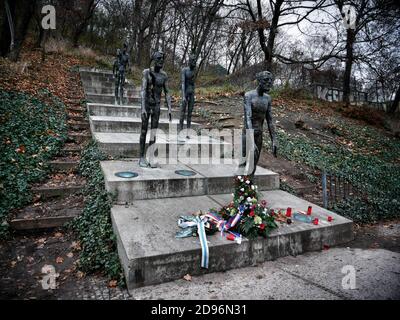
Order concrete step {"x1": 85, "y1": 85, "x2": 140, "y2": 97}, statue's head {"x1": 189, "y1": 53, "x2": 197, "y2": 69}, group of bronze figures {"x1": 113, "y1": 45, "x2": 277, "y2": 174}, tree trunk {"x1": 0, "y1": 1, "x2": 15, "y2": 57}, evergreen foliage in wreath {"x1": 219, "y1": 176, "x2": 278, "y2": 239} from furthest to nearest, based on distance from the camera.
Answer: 1. tree trunk {"x1": 0, "y1": 1, "x2": 15, "y2": 57}
2. concrete step {"x1": 85, "y1": 85, "x2": 140, "y2": 97}
3. statue's head {"x1": 189, "y1": 53, "x2": 197, "y2": 69}
4. group of bronze figures {"x1": 113, "y1": 45, "x2": 277, "y2": 174}
5. evergreen foliage in wreath {"x1": 219, "y1": 176, "x2": 278, "y2": 239}

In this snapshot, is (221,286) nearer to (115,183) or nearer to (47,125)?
(115,183)

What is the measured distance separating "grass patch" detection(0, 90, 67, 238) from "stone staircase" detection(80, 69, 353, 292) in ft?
3.72

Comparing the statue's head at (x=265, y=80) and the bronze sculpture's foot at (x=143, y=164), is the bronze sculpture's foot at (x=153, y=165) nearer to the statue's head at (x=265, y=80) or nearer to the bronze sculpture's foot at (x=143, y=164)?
the bronze sculpture's foot at (x=143, y=164)

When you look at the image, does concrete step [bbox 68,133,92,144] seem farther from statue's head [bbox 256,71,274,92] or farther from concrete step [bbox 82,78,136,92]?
concrete step [bbox 82,78,136,92]

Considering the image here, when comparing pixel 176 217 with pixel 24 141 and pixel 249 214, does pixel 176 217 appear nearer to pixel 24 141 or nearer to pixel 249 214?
pixel 249 214

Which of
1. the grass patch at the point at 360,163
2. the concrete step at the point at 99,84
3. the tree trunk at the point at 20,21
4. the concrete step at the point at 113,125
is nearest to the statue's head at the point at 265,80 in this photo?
the grass patch at the point at 360,163

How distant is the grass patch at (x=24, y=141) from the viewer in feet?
15.4

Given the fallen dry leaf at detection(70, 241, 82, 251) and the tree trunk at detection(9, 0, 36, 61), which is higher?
the tree trunk at detection(9, 0, 36, 61)

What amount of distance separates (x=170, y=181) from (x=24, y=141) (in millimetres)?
3743

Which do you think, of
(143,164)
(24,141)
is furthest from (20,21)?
(143,164)

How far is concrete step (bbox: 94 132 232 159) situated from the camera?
6598 millimetres

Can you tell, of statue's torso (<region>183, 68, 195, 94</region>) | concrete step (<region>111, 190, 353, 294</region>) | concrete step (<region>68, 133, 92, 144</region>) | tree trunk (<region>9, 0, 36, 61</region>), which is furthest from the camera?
tree trunk (<region>9, 0, 36, 61</region>)

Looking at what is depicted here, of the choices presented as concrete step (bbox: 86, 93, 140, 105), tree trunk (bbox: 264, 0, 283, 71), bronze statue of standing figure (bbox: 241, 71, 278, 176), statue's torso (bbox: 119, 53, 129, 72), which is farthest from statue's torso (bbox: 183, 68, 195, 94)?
tree trunk (bbox: 264, 0, 283, 71)
